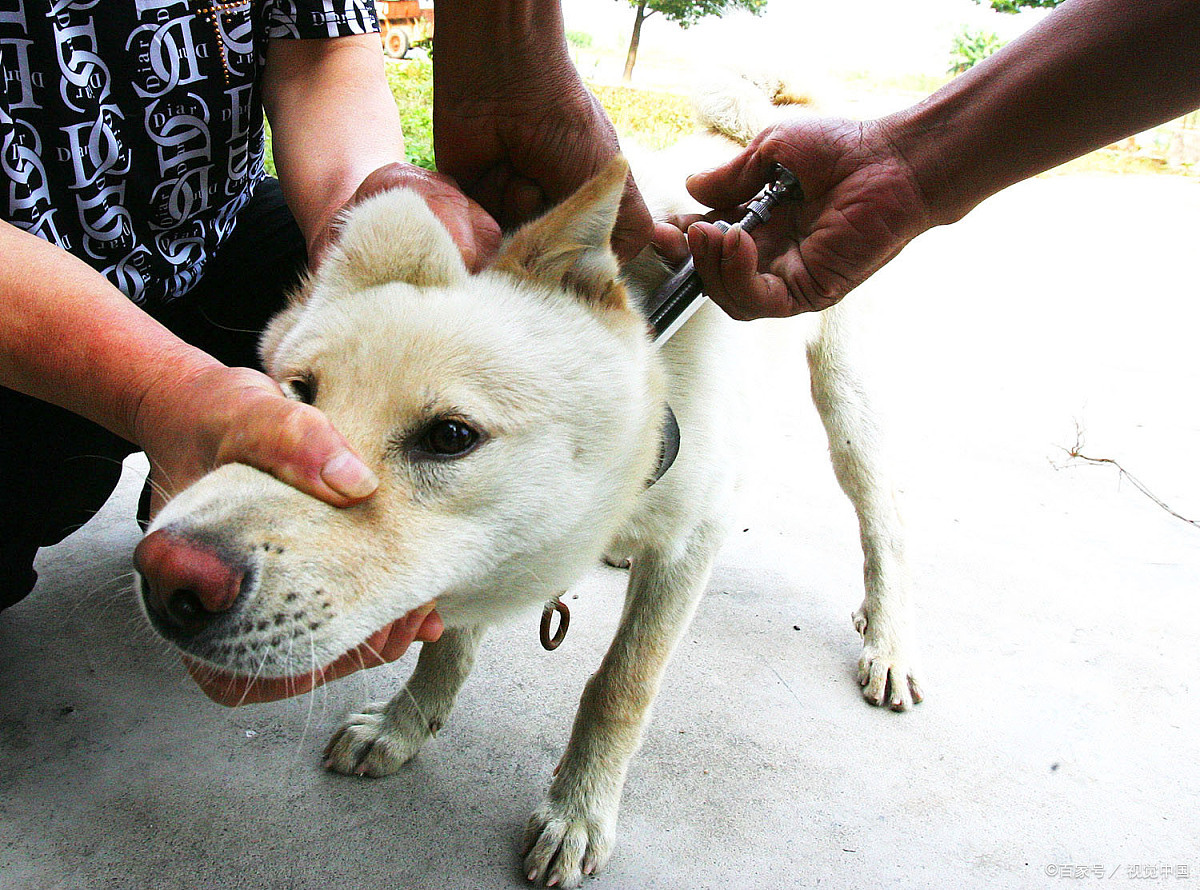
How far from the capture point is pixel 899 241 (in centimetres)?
200

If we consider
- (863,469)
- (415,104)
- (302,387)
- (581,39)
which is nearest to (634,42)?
(581,39)

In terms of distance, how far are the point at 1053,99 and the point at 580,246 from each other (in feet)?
3.31

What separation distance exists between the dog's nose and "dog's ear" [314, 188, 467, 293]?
63cm

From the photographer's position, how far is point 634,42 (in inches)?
628

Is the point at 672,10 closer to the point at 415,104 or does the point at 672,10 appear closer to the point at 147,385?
the point at 415,104

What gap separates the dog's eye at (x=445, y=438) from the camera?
56.4 inches

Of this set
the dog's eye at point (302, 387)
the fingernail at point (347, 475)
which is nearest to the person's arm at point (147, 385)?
the fingernail at point (347, 475)

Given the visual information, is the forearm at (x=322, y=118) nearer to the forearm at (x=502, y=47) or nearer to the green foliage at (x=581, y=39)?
the forearm at (x=502, y=47)

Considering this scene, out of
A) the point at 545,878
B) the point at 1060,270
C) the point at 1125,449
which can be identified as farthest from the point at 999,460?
the point at 1060,270

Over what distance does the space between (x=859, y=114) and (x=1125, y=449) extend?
2.45m

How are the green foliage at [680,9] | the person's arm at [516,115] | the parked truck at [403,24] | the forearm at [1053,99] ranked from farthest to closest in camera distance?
the green foliage at [680,9], the parked truck at [403,24], the person's arm at [516,115], the forearm at [1053,99]

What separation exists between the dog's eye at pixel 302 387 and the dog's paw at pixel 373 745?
1001 millimetres

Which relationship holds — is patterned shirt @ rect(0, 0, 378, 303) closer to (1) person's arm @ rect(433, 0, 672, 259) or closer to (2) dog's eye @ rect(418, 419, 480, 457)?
(1) person's arm @ rect(433, 0, 672, 259)

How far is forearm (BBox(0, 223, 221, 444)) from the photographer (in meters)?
1.43
